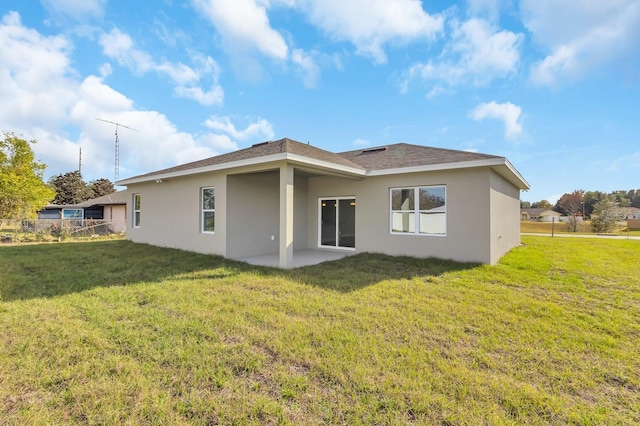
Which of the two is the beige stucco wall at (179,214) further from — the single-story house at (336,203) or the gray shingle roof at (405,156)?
the gray shingle roof at (405,156)

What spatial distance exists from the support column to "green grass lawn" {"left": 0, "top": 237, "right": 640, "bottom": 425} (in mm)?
1372

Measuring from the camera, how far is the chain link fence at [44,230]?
15521 mm

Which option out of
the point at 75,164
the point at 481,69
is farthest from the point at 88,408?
the point at 75,164

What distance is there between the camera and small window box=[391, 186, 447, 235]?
8.68 metres

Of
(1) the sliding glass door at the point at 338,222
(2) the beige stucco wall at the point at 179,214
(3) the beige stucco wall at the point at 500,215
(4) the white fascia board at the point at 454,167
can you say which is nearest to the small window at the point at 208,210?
(2) the beige stucco wall at the point at 179,214

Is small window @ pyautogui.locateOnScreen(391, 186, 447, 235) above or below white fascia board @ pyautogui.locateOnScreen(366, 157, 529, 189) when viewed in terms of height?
below

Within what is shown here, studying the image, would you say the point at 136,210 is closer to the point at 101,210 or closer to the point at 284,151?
the point at 284,151

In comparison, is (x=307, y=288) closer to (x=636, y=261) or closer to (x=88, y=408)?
(x=88, y=408)

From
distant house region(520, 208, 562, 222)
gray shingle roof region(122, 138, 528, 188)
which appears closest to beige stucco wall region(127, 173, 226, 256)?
gray shingle roof region(122, 138, 528, 188)

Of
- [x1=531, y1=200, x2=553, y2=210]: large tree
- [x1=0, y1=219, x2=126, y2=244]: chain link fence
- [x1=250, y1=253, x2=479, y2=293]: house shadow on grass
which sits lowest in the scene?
[x1=250, y1=253, x2=479, y2=293]: house shadow on grass

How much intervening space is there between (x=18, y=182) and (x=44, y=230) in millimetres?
5297

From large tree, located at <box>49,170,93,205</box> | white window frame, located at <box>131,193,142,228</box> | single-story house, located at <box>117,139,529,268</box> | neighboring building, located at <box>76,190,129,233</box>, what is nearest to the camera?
single-story house, located at <box>117,139,529,268</box>

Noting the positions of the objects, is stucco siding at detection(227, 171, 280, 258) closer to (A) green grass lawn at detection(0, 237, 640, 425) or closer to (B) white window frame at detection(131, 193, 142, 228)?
(A) green grass lawn at detection(0, 237, 640, 425)

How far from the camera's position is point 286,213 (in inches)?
Result: 295
